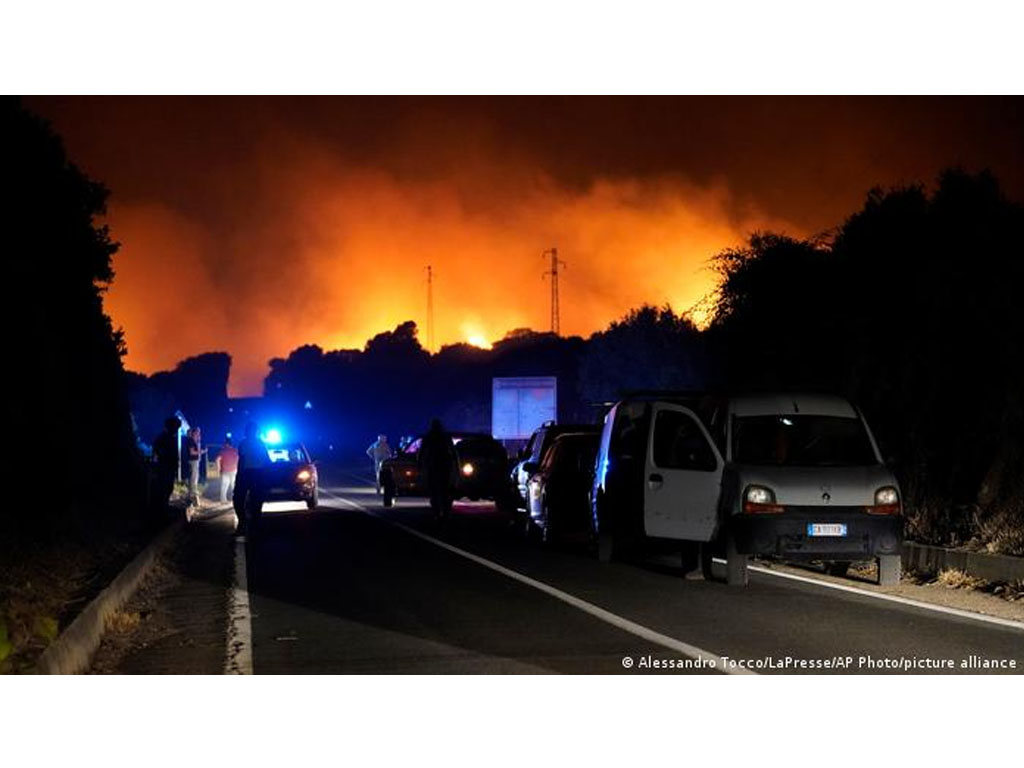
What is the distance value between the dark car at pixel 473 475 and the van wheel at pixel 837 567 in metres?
14.0

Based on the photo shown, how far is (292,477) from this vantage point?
32.0m

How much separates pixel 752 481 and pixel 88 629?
7166 mm

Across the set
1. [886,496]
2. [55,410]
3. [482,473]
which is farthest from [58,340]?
[482,473]

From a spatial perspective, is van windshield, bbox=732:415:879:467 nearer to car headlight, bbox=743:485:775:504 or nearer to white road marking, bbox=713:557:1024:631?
car headlight, bbox=743:485:775:504

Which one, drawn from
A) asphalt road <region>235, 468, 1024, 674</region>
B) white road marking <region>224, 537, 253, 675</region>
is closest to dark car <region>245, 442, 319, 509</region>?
asphalt road <region>235, 468, 1024, 674</region>

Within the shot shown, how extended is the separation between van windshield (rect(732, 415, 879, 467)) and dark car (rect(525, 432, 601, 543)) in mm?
3646

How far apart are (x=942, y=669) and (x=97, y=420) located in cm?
1800

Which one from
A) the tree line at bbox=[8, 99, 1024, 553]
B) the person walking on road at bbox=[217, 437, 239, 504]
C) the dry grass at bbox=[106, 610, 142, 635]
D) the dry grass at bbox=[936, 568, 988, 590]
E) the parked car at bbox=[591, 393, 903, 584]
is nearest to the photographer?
the dry grass at bbox=[106, 610, 142, 635]

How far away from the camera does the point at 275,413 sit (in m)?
73.4

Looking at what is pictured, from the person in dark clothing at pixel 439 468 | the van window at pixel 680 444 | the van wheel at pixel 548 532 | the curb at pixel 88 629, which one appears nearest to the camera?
the curb at pixel 88 629

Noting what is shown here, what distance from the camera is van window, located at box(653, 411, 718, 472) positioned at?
16484 mm

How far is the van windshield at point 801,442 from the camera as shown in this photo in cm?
1633

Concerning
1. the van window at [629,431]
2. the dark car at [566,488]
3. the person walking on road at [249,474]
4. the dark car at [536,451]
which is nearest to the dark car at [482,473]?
the dark car at [536,451]

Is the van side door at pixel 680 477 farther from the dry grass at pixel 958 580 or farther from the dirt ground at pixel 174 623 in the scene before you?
the dirt ground at pixel 174 623
